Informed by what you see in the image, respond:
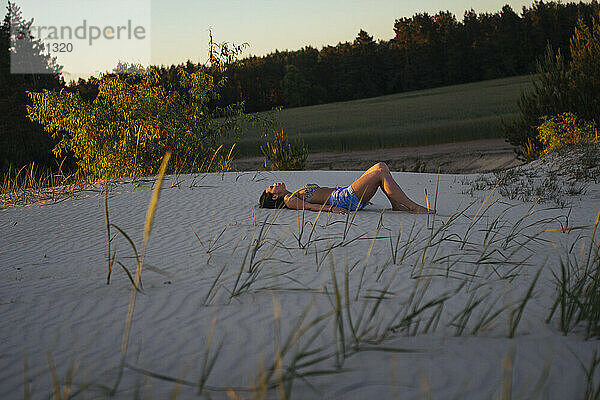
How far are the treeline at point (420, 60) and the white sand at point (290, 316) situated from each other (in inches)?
1876

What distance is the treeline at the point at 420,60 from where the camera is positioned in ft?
168

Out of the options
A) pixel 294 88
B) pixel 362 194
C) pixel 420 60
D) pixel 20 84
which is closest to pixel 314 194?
pixel 362 194

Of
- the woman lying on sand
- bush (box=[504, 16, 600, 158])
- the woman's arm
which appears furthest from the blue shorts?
bush (box=[504, 16, 600, 158])

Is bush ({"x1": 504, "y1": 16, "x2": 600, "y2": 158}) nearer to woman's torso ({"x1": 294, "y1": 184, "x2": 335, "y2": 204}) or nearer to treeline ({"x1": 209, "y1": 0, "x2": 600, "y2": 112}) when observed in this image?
woman's torso ({"x1": 294, "y1": 184, "x2": 335, "y2": 204})

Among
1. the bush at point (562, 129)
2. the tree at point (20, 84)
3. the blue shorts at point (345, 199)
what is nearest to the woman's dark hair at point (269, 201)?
the blue shorts at point (345, 199)

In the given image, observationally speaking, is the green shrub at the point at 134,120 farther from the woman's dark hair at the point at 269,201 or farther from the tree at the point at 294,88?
the tree at the point at 294,88

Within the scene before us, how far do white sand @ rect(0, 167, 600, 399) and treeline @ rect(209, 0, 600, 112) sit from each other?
47.6 m

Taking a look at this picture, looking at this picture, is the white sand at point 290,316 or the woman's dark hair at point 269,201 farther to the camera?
the woman's dark hair at point 269,201

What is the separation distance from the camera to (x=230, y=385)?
5.99ft

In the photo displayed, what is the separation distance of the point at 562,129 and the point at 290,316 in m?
13.5

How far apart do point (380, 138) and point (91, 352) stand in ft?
76.5

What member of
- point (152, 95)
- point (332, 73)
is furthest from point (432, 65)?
point (152, 95)

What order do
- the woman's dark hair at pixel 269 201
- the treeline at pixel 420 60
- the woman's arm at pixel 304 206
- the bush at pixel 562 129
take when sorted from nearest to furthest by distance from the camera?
the woman's arm at pixel 304 206 → the woman's dark hair at pixel 269 201 → the bush at pixel 562 129 → the treeline at pixel 420 60

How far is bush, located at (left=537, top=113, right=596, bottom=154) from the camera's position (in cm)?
1299
